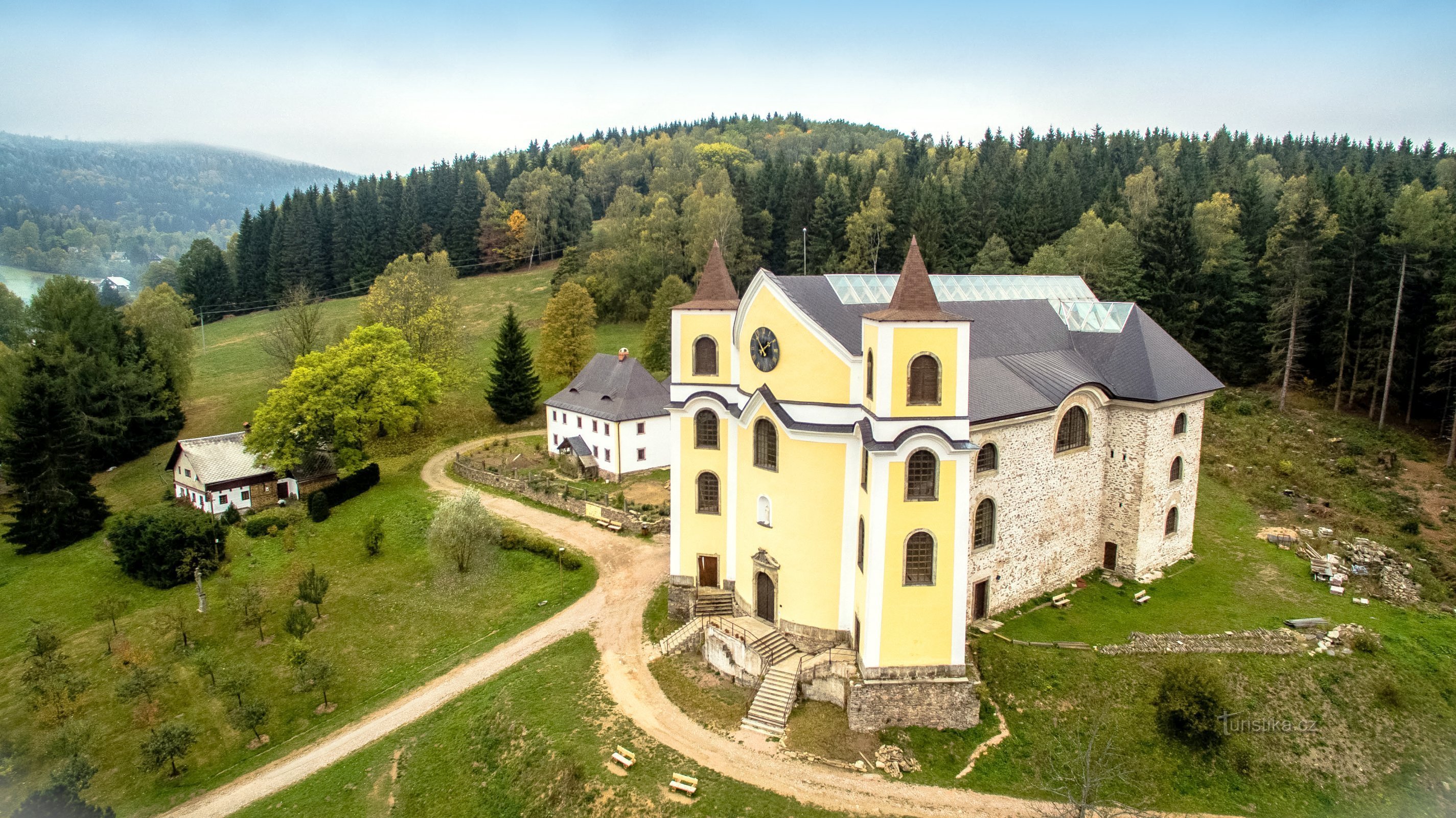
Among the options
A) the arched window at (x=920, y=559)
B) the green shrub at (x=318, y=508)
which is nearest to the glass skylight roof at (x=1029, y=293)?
the arched window at (x=920, y=559)

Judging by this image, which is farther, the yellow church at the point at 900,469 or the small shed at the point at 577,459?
the small shed at the point at 577,459

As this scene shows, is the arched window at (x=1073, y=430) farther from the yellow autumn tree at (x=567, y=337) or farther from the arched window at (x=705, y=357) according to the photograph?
the yellow autumn tree at (x=567, y=337)

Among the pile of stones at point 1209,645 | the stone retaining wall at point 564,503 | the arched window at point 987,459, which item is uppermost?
the arched window at point 987,459

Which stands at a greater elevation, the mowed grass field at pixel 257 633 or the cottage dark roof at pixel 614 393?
the cottage dark roof at pixel 614 393

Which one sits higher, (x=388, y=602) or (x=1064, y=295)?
(x=1064, y=295)

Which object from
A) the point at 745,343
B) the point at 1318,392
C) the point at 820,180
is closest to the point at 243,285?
the point at 820,180

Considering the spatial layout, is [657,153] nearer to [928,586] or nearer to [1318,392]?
[1318,392]
